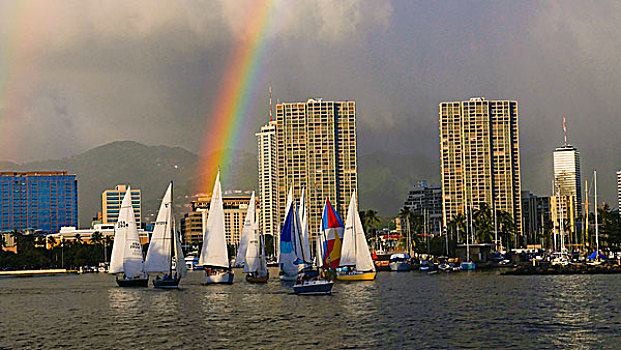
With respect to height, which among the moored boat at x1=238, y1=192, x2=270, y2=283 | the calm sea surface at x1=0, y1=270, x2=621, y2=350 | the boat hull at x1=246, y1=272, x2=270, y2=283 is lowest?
the calm sea surface at x1=0, y1=270, x2=621, y2=350

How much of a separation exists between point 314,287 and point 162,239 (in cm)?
2954

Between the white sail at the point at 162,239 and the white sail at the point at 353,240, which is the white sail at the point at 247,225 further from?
the white sail at the point at 353,240

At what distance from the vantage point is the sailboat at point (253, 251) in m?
141

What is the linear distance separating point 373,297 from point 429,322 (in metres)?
31.6

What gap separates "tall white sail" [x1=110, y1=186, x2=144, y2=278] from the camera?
132 meters

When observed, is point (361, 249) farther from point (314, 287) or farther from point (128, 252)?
point (128, 252)

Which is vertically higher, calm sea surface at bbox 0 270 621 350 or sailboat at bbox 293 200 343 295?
sailboat at bbox 293 200 343 295

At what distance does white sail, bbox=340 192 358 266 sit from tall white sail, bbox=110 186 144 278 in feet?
108

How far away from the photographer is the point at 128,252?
430 ft

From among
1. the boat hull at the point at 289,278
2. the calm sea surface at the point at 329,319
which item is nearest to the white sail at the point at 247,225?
the boat hull at the point at 289,278

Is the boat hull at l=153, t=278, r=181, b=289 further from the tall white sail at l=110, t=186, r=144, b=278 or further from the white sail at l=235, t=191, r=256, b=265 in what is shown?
the white sail at l=235, t=191, r=256, b=265

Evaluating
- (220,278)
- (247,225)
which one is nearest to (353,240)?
(247,225)

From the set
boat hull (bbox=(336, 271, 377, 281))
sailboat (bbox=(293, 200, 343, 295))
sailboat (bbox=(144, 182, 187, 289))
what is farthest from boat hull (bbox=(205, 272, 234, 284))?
boat hull (bbox=(336, 271, 377, 281))

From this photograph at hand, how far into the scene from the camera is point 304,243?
474 ft
